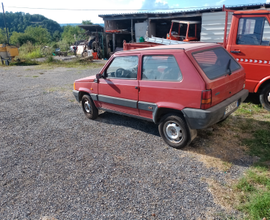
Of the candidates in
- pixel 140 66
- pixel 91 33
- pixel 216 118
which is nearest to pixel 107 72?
pixel 140 66

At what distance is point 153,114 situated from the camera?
4020 millimetres

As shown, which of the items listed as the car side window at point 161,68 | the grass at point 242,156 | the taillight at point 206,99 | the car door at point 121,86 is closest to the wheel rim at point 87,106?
the car door at point 121,86

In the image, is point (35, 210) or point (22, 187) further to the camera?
point (22, 187)

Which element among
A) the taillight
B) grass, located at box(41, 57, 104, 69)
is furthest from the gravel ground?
grass, located at box(41, 57, 104, 69)

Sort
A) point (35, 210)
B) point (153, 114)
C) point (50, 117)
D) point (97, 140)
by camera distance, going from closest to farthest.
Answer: point (35, 210) → point (153, 114) → point (97, 140) → point (50, 117)

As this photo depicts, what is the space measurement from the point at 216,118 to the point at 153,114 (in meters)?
1.09

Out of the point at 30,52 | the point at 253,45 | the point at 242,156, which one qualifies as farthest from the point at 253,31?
the point at 30,52

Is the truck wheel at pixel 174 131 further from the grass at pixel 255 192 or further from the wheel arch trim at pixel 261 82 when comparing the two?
the wheel arch trim at pixel 261 82

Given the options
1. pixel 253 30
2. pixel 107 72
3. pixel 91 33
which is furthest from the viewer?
pixel 91 33

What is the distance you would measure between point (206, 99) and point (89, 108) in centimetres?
313

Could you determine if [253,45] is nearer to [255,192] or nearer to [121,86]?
[121,86]

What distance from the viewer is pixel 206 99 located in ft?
11.0

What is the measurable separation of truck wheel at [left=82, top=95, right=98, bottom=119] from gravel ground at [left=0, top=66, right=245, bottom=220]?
18cm

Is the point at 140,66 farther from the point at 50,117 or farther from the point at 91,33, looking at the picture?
the point at 91,33
